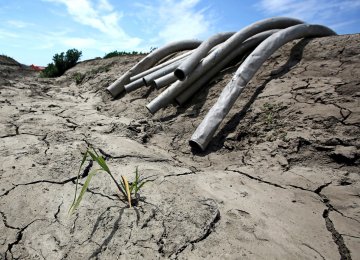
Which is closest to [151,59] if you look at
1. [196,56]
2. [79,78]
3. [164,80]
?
[164,80]

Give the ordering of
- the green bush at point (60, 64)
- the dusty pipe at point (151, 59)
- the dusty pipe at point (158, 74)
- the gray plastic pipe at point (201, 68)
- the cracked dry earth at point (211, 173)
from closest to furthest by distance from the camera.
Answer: the cracked dry earth at point (211, 173) → the gray plastic pipe at point (201, 68) → the dusty pipe at point (158, 74) → the dusty pipe at point (151, 59) → the green bush at point (60, 64)

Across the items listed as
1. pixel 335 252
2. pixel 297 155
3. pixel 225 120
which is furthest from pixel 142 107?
pixel 335 252

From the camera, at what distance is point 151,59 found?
17.7 feet

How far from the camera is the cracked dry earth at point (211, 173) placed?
1.56 metres

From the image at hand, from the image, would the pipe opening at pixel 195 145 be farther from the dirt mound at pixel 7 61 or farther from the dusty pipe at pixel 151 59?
the dirt mound at pixel 7 61

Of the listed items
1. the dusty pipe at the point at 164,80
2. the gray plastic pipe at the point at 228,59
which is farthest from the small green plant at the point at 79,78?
the gray plastic pipe at the point at 228,59

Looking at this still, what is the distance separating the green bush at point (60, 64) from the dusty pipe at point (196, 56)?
18.9ft

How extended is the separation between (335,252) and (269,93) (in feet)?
7.16

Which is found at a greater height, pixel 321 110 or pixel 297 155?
pixel 321 110

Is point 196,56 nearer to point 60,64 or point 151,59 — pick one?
point 151,59

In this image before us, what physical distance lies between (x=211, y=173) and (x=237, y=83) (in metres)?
1.36

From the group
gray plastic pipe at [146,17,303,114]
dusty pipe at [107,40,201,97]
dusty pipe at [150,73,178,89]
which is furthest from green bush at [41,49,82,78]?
gray plastic pipe at [146,17,303,114]

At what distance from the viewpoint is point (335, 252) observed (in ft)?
5.00

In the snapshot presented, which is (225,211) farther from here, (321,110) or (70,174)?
(321,110)
